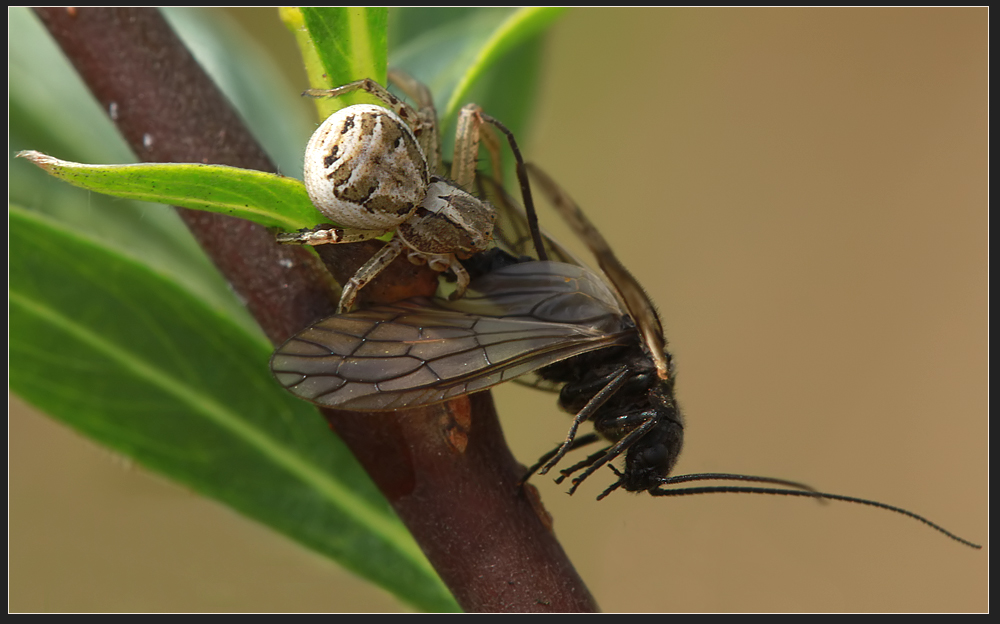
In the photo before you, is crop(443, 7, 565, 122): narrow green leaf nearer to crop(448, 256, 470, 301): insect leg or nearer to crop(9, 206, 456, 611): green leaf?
crop(448, 256, 470, 301): insect leg

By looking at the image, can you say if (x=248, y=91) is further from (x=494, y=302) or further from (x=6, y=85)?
(x=494, y=302)

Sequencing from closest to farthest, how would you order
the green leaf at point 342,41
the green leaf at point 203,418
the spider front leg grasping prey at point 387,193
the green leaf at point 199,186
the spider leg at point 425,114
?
the green leaf at point 199,186 < the green leaf at point 342,41 < the spider front leg grasping prey at point 387,193 < the green leaf at point 203,418 < the spider leg at point 425,114

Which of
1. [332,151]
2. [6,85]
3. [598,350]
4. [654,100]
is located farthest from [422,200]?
[654,100]

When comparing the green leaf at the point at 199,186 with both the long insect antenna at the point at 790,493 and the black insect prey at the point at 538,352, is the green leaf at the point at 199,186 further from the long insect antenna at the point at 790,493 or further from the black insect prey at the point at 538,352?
the long insect antenna at the point at 790,493

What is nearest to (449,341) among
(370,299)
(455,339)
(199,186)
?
(455,339)

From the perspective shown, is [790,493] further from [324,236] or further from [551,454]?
[324,236]

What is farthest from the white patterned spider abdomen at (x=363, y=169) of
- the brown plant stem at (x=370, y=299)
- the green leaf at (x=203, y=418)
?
the green leaf at (x=203, y=418)

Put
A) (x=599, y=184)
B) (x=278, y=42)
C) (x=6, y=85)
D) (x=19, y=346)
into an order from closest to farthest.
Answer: (x=19, y=346) → (x=6, y=85) → (x=278, y=42) → (x=599, y=184)
